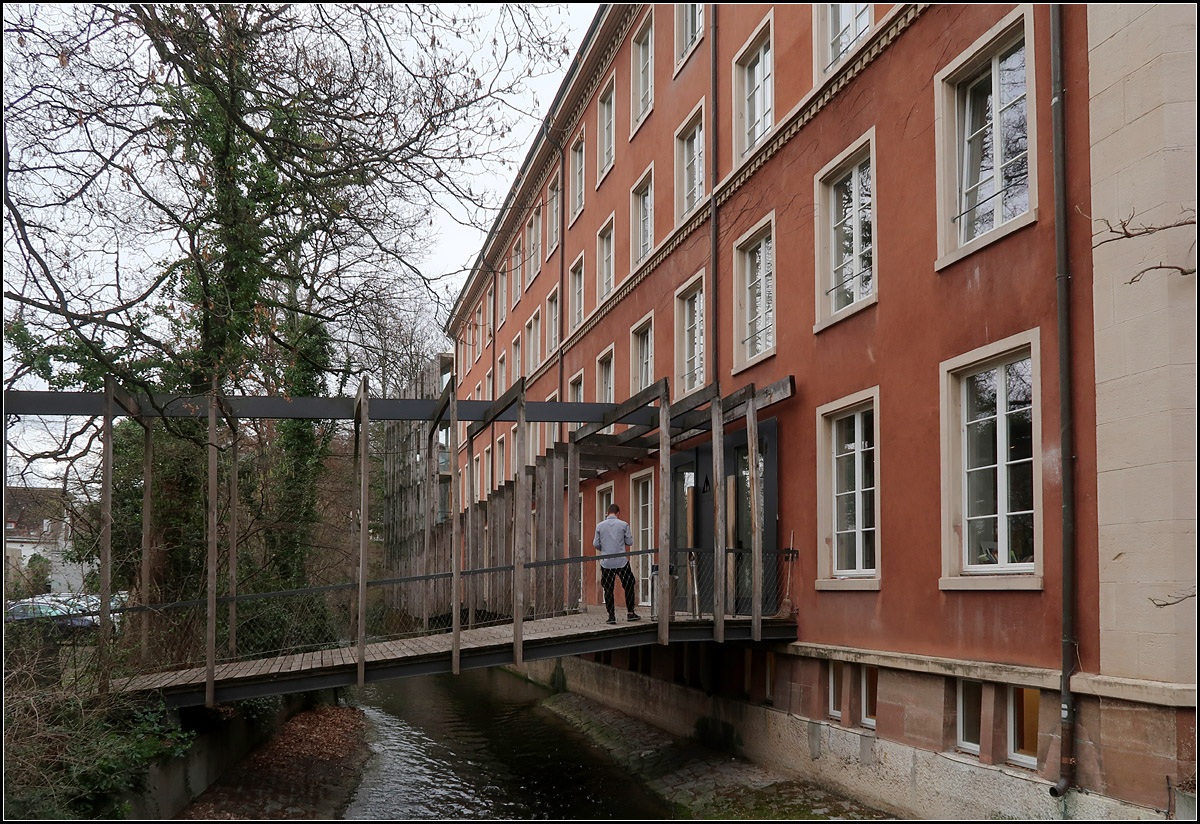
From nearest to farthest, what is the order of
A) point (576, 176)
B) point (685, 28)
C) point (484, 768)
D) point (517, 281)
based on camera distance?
point (484, 768) → point (685, 28) → point (576, 176) → point (517, 281)

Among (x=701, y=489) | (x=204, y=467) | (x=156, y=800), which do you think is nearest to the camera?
(x=156, y=800)

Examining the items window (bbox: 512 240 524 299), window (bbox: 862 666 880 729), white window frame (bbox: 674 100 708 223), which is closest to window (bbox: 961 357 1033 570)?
window (bbox: 862 666 880 729)

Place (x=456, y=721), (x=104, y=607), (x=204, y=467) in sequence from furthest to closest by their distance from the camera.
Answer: (x=456, y=721) < (x=204, y=467) < (x=104, y=607)

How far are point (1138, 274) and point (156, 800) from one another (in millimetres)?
9394

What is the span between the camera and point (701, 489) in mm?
16969

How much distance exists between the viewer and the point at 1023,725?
8.87 metres

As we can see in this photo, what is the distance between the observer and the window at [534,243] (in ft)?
104

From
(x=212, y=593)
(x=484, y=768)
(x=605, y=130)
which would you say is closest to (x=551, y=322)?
(x=605, y=130)

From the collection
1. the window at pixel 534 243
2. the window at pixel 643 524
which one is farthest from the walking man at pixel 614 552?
the window at pixel 534 243

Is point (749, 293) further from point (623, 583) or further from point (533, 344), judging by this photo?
point (533, 344)

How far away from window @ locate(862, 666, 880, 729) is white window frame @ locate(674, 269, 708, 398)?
658 cm

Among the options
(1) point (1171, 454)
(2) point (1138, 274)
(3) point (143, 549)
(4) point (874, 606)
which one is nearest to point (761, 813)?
(4) point (874, 606)

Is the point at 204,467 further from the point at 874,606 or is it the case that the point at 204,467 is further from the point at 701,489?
the point at 874,606

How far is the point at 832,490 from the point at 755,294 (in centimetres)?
397
